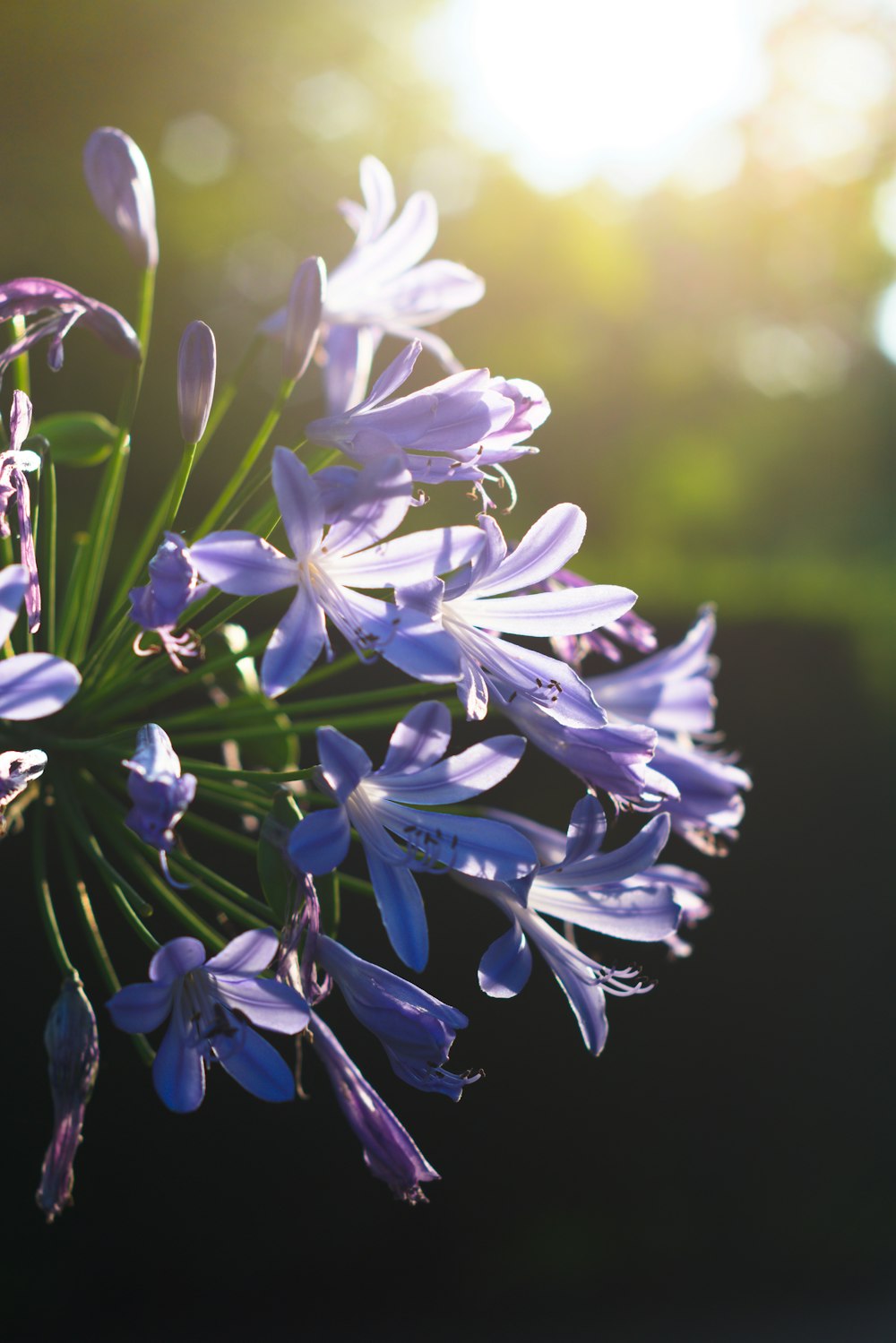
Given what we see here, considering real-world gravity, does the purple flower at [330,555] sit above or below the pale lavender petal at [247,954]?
above

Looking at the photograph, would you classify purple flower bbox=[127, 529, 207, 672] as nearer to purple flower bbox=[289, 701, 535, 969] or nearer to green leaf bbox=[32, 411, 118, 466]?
purple flower bbox=[289, 701, 535, 969]

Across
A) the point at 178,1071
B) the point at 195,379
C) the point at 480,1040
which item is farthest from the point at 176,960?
the point at 480,1040

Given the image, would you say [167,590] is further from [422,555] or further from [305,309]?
[305,309]

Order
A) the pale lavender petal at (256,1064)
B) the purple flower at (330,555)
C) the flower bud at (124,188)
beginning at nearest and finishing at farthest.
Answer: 1. the purple flower at (330,555)
2. the pale lavender petal at (256,1064)
3. the flower bud at (124,188)

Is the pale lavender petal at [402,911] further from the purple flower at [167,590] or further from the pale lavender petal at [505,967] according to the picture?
the purple flower at [167,590]

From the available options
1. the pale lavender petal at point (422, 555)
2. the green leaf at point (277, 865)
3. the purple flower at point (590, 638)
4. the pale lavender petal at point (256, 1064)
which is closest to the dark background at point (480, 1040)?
the purple flower at point (590, 638)

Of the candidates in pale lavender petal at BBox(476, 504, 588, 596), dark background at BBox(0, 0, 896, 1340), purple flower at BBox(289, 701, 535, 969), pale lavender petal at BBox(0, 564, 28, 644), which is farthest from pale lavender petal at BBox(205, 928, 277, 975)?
dark background at BBox(0, 0, 896, 1340)

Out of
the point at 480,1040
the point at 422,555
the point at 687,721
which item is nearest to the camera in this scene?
the point at 422,555
